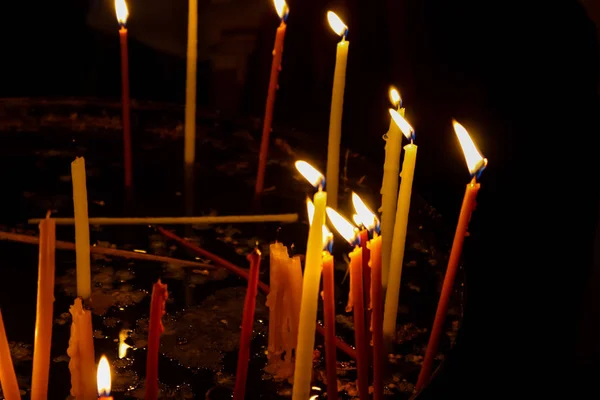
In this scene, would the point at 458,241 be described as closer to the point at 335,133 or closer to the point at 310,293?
the point at 310,293

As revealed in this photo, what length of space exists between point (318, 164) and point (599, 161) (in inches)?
17.7

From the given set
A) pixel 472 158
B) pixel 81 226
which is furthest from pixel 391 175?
pixel 81 226

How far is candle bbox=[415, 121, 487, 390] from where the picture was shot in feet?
2.41

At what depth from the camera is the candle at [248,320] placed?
62 centimetres

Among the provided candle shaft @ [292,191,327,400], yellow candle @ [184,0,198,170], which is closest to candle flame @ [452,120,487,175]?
candle shaft @ [292,191,327,400]

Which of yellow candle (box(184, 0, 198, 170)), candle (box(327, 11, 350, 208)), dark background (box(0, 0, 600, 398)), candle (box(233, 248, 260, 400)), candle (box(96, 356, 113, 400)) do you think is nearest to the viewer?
candle (box(96, 356, 113, 400))

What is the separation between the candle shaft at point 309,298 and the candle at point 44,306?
0.64 feet

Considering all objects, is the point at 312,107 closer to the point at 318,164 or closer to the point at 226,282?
the point at 318,164

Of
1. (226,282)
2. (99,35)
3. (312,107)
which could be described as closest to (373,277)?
(226,282)

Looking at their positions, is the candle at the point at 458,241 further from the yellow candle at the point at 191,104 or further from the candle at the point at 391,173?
the yellow candle at the point at 191,104

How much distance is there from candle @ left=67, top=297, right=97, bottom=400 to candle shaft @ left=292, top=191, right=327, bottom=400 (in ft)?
0.53

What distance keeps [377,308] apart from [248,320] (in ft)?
0.39

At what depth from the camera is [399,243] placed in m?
0.83

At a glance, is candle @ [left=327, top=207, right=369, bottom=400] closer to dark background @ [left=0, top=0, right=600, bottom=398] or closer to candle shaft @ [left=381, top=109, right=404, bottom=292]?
candle shaft @ [left=381, top=109, right=404, bottom=292]
